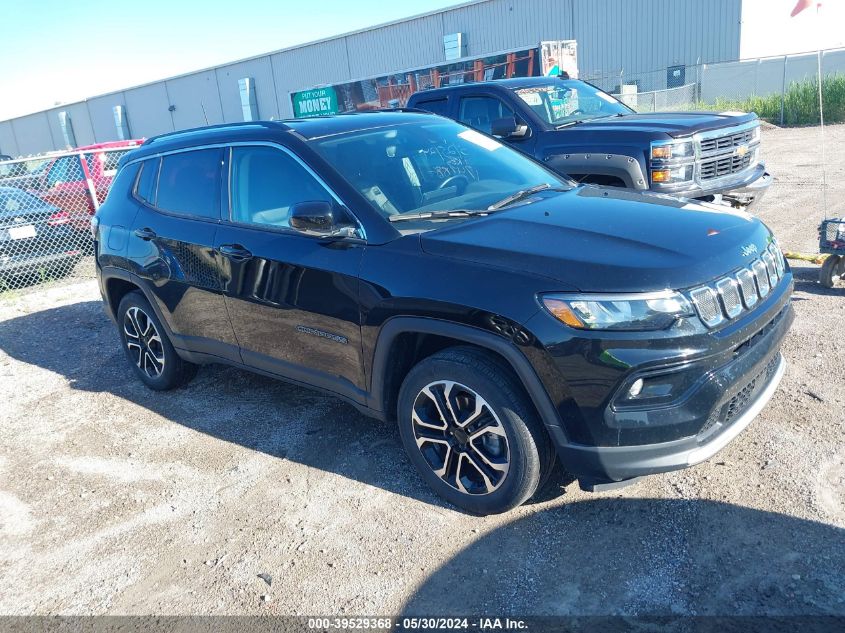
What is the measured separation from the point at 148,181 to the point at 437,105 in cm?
451

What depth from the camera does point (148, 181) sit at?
5.02 m

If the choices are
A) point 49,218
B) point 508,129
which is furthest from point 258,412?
point 49,218

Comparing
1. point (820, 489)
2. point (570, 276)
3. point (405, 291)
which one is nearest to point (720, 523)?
point (820, 489)

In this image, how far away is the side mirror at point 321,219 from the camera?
3443mm

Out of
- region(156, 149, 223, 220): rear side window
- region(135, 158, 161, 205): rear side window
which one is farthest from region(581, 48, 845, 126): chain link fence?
region(156, 149, 223, 220): rear side window

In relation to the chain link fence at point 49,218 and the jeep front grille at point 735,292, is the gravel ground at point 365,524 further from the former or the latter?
the chain link fence at point 49,218

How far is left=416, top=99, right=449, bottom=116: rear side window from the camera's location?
8.52m

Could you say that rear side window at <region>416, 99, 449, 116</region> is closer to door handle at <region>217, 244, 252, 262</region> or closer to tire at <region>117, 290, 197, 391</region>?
tire at <region>117, 290, 197, 391</region>

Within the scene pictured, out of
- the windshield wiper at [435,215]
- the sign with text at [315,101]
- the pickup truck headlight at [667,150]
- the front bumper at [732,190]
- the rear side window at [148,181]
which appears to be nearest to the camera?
the windshield wiper at [435,215]

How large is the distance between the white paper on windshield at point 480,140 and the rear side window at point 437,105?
4.00 m

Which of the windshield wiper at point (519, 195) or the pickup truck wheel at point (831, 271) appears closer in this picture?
the windshield wiper at point (519, 195)

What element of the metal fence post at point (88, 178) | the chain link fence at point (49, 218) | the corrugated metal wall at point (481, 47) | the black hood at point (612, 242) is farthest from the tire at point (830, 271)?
the corrugated metal wall at point (481, 47)

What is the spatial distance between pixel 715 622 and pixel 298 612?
5.40 ft

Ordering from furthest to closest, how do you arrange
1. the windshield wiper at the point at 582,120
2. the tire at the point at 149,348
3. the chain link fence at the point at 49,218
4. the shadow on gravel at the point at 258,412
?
1. the chain link fence at the point at 49,218
2. the windshield wiper at the point at 582,120
3. the tire at the point at 149,348
4. the shadow on gravel at the point at 258,412
